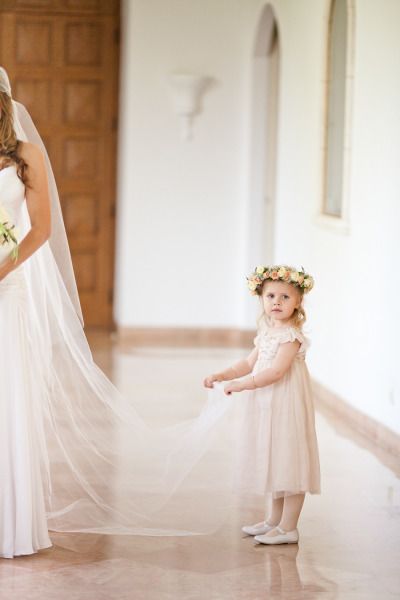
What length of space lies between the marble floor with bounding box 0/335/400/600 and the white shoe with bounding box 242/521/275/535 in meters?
0.04

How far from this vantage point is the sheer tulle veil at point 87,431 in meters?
4.43

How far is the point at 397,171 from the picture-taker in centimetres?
613

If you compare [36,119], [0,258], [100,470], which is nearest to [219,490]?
[100,470]

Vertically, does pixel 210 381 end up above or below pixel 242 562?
above

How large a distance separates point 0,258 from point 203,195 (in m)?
6.39

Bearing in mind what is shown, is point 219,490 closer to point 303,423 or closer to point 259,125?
point 303,423

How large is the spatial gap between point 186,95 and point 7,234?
635 cm

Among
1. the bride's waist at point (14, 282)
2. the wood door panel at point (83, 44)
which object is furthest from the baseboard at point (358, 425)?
the wood door panel at point (83, 44)

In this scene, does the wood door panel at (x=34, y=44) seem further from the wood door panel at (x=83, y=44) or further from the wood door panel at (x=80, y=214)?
the wood door panel at (x=80, y=214)

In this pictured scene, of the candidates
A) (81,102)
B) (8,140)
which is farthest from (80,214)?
(8,140)

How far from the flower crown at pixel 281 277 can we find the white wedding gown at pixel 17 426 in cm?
87

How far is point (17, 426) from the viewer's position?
13.3 feet

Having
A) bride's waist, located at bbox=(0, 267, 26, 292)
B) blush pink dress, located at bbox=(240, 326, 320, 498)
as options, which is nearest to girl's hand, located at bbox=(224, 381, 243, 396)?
blush pink dress, located at bbox=(240, 326, 320, 498)

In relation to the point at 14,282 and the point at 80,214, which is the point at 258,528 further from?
the point at 80,214
